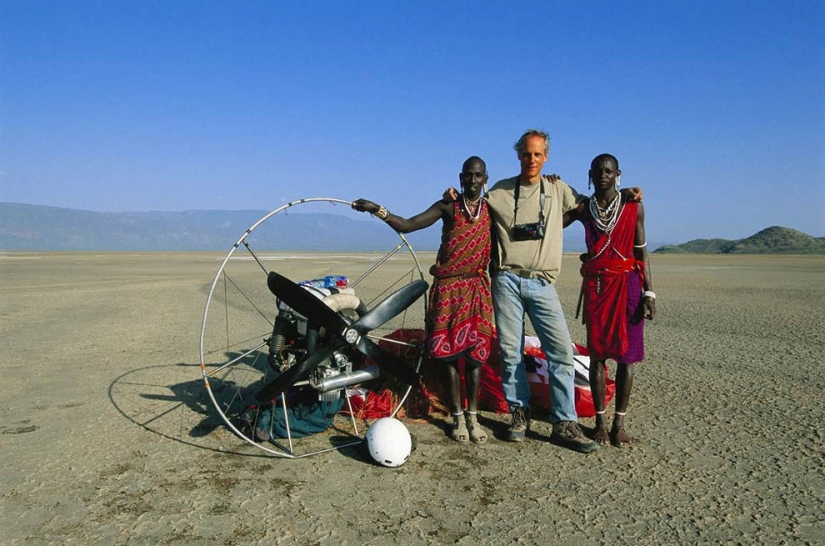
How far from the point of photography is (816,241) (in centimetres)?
8319

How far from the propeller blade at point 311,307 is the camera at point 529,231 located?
72.4 inches

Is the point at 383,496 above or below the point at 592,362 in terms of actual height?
below

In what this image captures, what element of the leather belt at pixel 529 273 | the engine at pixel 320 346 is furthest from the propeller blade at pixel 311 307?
the leather belt at pixel 529 273

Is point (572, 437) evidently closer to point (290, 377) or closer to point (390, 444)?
point (390, 444)

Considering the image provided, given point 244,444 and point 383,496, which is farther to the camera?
point 244,444

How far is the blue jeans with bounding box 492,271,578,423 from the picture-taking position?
210 inches

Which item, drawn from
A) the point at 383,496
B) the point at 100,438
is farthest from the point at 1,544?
the point at 383,496

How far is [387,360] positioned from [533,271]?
1649 mm

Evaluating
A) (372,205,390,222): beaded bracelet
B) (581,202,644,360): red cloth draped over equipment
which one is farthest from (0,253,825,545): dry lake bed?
(372,205,390,222): beaded bracelet

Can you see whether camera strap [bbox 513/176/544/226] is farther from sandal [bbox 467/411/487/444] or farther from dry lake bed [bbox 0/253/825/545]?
dry lake bed [bbox 0/253/825/545]

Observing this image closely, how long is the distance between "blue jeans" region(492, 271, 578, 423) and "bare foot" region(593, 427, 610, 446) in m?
0.26

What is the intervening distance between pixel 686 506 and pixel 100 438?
17.5ft

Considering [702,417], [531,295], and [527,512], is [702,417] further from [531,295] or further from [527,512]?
[527,512]

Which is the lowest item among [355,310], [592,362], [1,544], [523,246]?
[1,544]
